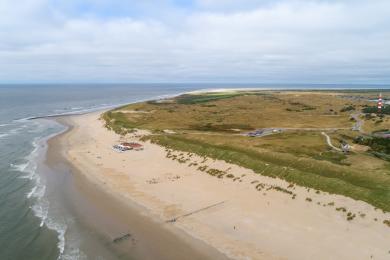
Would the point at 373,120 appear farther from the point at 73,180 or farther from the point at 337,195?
the point at 73,180

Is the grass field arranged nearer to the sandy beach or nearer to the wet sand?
the sandy beach

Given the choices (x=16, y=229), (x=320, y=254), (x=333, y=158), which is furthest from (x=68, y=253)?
(x=333, y=158)

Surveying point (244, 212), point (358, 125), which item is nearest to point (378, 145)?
point (358, 125)

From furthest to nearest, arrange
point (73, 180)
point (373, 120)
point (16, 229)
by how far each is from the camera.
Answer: point (373, 120) → point (73, 180) → point (16, 229)

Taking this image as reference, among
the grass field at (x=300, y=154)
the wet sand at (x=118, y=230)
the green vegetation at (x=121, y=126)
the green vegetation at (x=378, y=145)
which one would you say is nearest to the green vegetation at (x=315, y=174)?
the grass field at (x=300, y=154)

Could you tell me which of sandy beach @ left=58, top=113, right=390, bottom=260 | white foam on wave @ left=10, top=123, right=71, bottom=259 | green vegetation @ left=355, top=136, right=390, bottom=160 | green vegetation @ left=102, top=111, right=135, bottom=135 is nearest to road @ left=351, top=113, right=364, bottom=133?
green vegetation @ left=355, top=136, right=390, bottom=160
